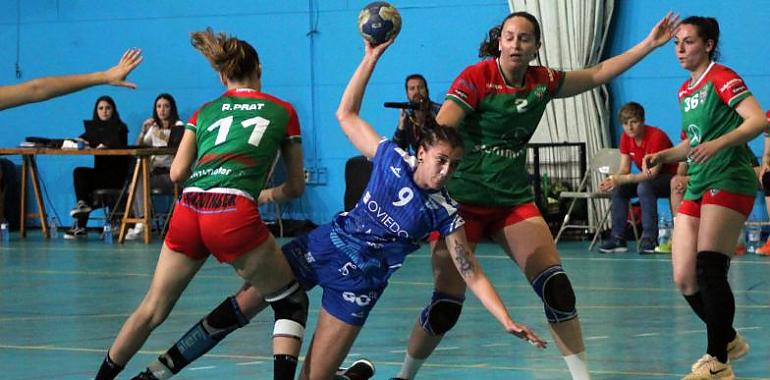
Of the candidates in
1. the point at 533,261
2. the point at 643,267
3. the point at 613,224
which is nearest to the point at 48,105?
the point at 613,224

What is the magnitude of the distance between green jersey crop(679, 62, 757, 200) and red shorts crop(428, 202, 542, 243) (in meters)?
0.87

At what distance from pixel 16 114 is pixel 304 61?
3929 millimetres

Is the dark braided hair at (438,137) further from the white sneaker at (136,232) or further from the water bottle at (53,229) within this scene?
the water bottle at (53,229)

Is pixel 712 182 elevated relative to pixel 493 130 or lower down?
lower down

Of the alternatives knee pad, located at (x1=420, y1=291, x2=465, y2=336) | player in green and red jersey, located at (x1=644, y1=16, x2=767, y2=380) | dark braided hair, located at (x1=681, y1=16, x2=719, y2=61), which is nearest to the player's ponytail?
knee pad, located at (x1=420, y1=291, x2=465, y2=336)

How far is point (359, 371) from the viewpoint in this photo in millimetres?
5359

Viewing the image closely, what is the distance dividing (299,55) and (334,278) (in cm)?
1055

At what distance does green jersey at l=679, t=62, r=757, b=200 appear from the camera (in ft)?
18.4

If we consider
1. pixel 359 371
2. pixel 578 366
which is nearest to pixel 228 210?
pixel 359 371

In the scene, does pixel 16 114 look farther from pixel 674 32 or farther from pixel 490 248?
pixel 674 32

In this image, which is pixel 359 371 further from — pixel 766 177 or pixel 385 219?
pixel 766 177

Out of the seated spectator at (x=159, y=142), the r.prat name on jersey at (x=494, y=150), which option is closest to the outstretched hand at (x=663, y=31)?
the r.prat name on jersey at (x=494, y=150)

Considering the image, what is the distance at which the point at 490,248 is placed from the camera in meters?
12.6

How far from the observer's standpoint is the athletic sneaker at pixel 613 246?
38.8 feet
